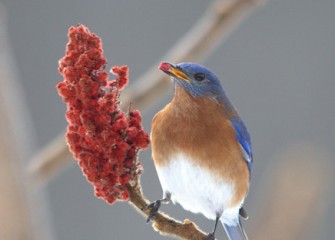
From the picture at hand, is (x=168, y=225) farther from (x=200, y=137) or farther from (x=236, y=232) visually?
(x=236, y=232)

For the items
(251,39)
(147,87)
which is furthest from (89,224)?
(147,87)

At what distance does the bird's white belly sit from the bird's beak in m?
0.23

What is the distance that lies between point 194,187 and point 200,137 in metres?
0.16

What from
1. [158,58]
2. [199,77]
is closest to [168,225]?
[199,77]

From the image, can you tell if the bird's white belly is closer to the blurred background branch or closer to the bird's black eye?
the bird's black eye

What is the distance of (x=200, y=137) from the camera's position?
7.20ft

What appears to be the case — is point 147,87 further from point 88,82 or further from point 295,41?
point 295,41

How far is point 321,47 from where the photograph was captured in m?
7.57

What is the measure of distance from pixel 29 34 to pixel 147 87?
5199 millimetres

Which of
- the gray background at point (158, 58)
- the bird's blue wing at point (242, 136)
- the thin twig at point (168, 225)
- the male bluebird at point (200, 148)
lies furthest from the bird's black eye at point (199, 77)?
the gray background at point (158, 58)

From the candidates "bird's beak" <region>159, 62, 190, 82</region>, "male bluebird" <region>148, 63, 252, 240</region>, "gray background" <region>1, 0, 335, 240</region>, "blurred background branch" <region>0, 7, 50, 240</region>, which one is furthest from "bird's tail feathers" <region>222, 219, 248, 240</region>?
"gray background" <region>1, 0, 335, 240</region>

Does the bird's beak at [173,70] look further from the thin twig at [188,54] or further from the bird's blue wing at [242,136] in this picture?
the bird's blue wing at [242,136]

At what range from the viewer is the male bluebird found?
221cm

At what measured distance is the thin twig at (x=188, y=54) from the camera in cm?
208
